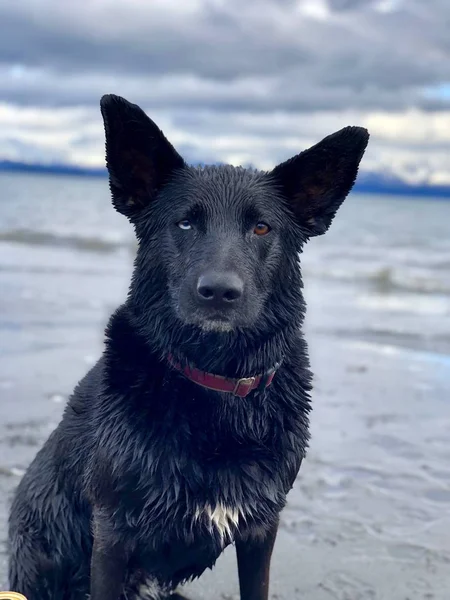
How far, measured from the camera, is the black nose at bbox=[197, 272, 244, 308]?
2613 millimetres

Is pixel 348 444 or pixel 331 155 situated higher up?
pixel 331 155

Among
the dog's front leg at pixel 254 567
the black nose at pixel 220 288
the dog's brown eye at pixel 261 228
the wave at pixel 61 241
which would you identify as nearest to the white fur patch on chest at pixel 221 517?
the dog's front leg at pixel 254 567

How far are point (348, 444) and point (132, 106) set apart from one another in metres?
3.41

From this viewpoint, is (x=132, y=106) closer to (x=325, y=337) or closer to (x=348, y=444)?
(x=348, y=444)

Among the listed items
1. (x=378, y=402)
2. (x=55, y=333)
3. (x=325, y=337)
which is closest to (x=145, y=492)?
(x=378, y=402)

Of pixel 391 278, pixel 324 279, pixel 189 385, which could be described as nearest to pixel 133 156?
pixel 189 385

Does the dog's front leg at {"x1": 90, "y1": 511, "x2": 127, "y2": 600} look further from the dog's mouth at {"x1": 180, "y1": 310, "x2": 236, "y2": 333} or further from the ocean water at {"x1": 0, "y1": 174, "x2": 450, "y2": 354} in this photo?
the ocean water at {"x1": 0, "y1": 174, "x2": 450, "y2": 354}

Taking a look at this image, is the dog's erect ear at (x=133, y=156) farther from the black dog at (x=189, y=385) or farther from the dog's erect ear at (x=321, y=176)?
the dog's erect ear at (x=321, y=176)

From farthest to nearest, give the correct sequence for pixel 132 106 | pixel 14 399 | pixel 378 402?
pixel 378 402 → pixel 14 399 → pixel 132 106

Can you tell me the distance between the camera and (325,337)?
883cm

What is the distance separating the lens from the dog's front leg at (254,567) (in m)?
3.00

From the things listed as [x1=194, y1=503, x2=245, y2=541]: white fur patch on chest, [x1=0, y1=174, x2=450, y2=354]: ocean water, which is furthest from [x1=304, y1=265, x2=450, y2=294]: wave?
[x1=194, y1=503, x2=245, y2=541]: white fur patch on chest

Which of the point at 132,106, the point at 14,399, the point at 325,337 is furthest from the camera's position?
the point at 325,337

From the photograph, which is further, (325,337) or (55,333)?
(325,337)
